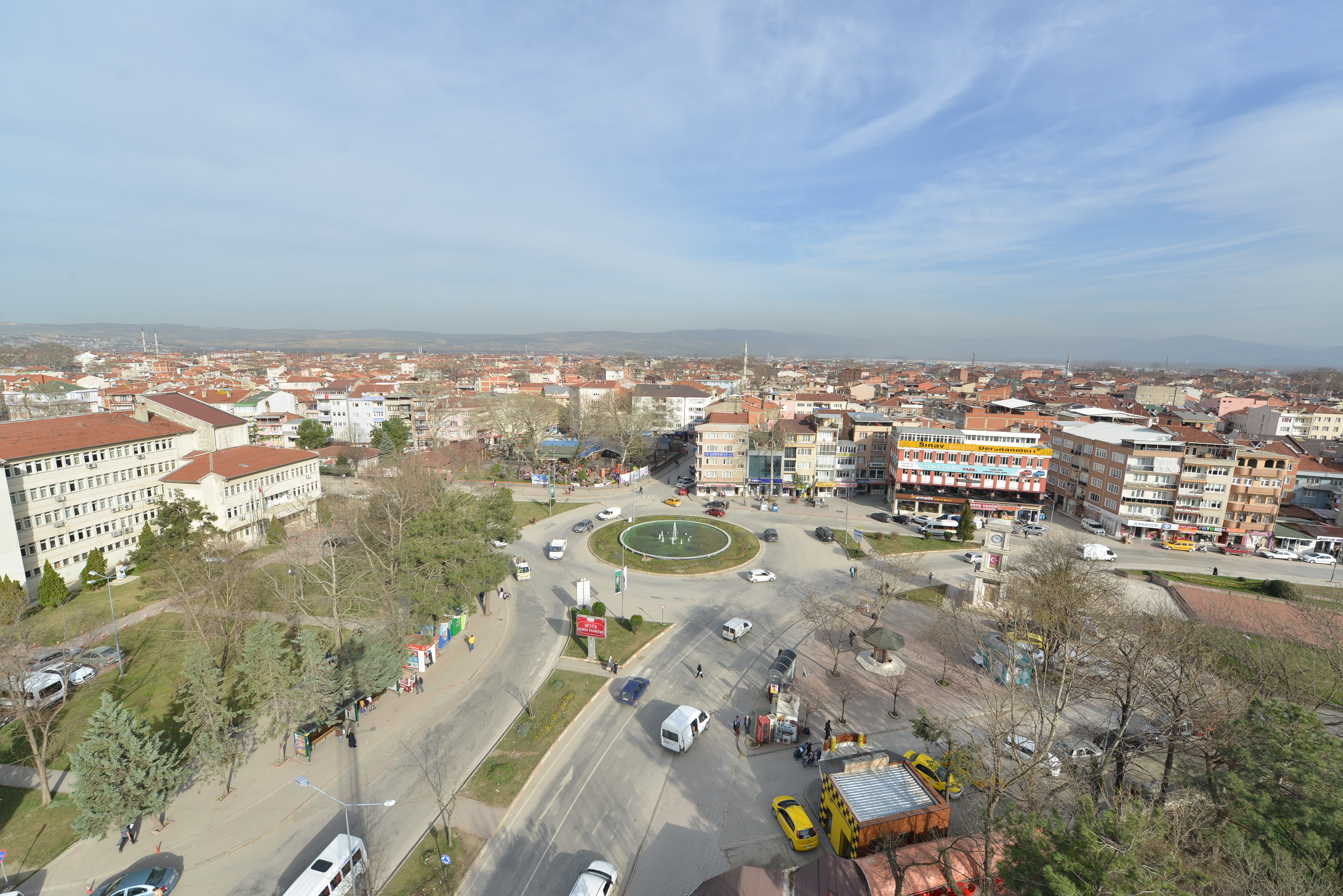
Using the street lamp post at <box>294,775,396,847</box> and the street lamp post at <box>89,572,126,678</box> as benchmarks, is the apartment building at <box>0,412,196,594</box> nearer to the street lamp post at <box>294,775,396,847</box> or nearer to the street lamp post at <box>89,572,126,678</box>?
the street lamp post at <box>89,572,126,678</box>

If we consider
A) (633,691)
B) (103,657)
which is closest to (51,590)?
(103,657)

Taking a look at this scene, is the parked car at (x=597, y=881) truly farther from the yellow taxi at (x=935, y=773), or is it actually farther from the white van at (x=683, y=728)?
the yellow taxi at (x=935, y=773)

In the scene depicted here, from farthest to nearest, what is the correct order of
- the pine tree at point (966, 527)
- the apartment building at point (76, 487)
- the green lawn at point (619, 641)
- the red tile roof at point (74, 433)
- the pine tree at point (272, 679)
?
the pine tree at point (966, 527) < the red tile roof at point (74, 433) < the apartment building at point (76, 487) < the green lawn at point (619, 641) < the pine tree at point (272, 679)

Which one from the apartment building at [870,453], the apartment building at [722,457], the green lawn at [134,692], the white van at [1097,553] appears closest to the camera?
the green lawn at [134,692]

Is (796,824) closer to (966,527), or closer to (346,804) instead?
(346,804)

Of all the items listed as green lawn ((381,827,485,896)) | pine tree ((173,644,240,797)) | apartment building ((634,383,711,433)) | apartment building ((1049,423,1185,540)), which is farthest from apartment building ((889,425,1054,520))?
pine tree ((173,644,240,797))

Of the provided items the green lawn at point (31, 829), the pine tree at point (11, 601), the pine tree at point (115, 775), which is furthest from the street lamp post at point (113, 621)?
the pine tree at point (115, 775)
